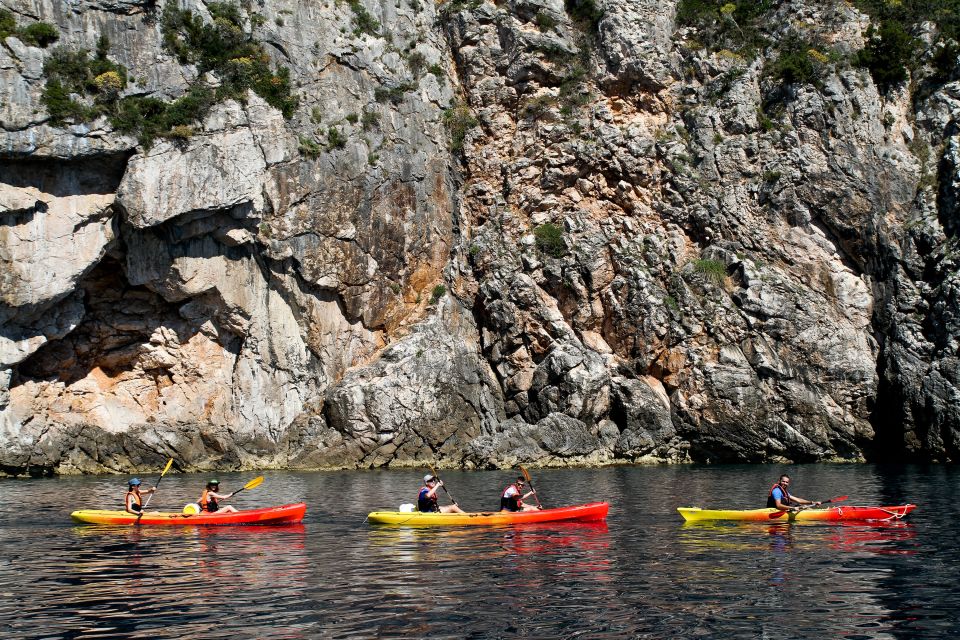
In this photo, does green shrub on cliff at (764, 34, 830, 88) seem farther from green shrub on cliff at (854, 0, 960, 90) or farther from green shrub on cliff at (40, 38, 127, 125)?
green shrub on cliff at (40, 38, 127, 125)

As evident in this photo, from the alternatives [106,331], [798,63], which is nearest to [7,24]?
[106,331]

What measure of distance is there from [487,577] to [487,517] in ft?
21.9

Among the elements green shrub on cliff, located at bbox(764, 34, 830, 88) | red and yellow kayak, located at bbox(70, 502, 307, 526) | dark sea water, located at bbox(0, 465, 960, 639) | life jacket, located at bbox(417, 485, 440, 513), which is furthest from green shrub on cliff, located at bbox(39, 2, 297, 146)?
green shrub on cliff, located at bbox(764, 34, 830, 88)

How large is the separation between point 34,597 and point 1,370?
26056mm

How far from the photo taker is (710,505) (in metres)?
23.3

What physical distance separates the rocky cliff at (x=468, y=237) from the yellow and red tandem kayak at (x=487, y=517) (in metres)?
17.5

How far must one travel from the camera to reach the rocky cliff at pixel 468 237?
36469mm

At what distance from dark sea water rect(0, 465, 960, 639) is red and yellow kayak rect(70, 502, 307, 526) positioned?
0.32 m

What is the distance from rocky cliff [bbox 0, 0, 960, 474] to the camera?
3647cm

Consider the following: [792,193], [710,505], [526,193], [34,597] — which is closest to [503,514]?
[710,505]

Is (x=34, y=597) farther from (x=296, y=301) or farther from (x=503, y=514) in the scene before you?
(x=296, y=301)

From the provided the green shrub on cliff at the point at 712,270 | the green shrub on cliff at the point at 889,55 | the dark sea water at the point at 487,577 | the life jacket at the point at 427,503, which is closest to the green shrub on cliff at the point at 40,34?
the dark sea water at the point at 487,577

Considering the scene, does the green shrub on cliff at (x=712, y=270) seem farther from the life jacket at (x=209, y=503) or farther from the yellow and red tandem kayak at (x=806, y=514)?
the life jacket at (x=209, y=503)

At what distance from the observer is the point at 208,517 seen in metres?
20.7
